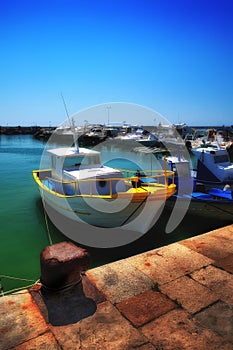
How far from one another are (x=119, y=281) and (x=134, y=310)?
2.48 feet

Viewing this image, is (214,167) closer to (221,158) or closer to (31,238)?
(221,158)

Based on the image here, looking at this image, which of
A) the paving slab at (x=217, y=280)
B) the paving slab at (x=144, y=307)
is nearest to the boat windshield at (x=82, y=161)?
the paving slab at (x=217, y=280)

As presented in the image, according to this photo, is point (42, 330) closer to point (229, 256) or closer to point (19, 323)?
point (19, 323)

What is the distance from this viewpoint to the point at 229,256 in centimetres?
530

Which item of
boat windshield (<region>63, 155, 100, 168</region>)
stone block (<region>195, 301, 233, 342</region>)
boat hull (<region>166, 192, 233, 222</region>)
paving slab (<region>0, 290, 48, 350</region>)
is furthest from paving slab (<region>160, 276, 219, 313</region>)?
boat hull (<region>166, 192, 233, 222</region>)

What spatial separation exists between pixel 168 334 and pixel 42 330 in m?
1.67

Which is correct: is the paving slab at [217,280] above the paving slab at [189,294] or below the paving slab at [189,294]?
above

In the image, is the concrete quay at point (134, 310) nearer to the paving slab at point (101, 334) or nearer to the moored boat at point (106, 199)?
the paving slab at point (101, 334)

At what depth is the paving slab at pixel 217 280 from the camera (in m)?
4.15

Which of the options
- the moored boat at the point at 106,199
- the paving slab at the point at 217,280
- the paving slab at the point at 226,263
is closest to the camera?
the paving slab at the point at 217,280

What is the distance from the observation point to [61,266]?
3.96 m

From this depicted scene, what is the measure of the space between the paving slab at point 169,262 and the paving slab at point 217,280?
17 centimetres

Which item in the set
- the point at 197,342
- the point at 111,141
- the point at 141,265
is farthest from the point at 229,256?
the point at 111,141

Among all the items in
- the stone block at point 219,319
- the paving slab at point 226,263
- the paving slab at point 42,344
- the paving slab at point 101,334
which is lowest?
the paving slab at point 42,344
